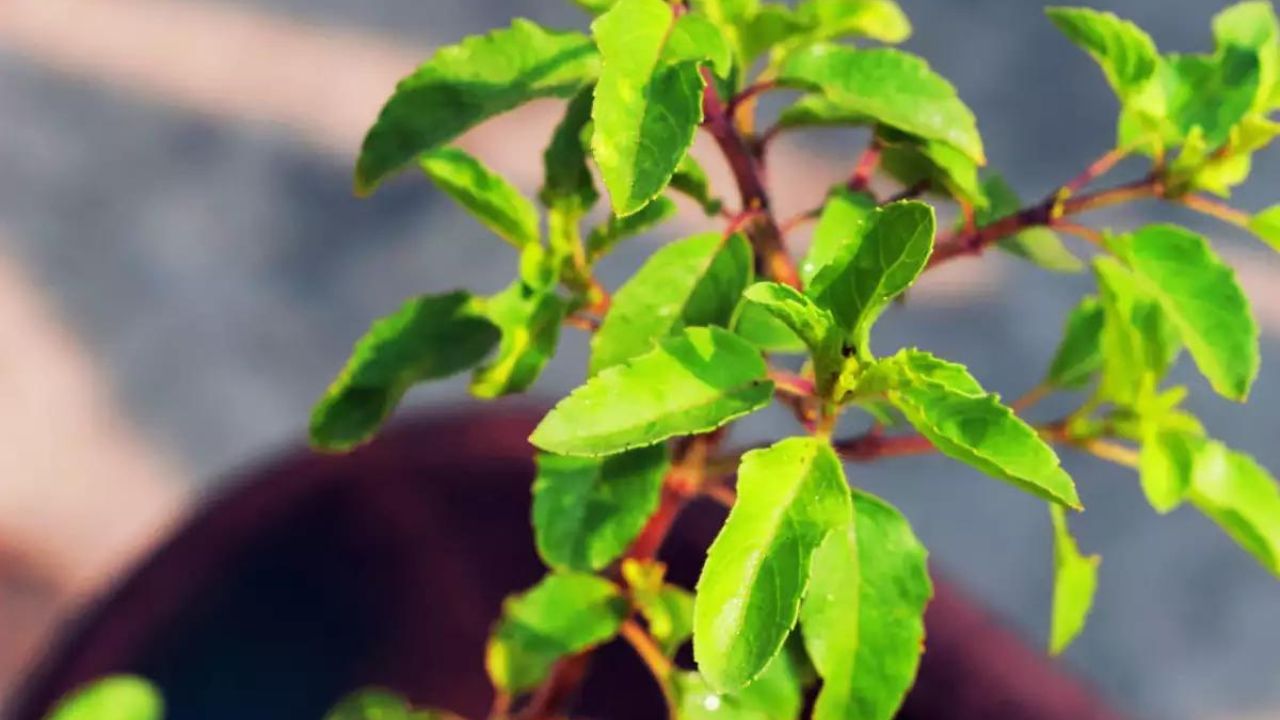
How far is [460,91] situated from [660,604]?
262mm

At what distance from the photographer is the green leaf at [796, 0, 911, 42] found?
0.54 meters

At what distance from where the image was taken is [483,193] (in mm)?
538

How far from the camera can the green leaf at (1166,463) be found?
55cm

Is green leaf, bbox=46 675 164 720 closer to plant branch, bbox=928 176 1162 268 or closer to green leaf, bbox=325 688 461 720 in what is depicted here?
green leaf, bbox=325 688 461 720

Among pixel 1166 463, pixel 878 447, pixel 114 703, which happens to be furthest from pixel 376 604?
pixel 1166 463

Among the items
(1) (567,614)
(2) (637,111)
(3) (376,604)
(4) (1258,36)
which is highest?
(2) (637,111)

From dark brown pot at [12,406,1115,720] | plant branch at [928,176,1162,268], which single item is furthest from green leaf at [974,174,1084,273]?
dark brown pot at [12,406,1115,720]

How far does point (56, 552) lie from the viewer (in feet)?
4.72

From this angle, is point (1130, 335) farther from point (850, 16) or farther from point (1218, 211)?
point (850, 16)

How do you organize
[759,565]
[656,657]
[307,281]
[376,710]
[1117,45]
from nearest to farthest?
[759,565], [1117,45], [656,657], [376,710], [307,281]

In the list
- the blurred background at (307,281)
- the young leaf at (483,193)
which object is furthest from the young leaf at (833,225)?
the blurred background at (307,281)

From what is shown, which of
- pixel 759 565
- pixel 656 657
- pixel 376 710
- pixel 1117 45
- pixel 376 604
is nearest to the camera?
pixel 759 565

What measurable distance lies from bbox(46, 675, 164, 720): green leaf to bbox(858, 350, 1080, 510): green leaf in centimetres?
53

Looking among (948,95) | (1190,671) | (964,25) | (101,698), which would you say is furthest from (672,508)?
(964,25)
